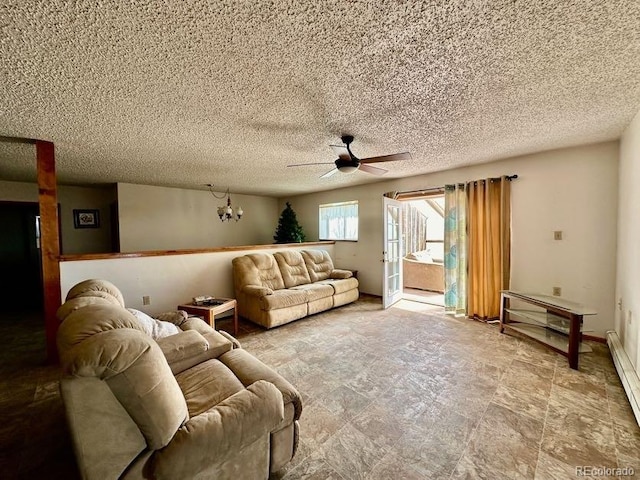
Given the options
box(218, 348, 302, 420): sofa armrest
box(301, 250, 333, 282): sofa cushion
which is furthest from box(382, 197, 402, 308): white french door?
box(218, 348, 302, 420): sofa armrest

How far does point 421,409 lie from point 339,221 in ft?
15.1

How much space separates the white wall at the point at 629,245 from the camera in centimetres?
223

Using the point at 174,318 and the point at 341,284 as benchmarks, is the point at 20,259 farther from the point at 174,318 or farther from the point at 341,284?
the point at 341,284

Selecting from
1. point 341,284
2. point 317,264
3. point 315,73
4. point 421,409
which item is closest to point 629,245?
point 421,409

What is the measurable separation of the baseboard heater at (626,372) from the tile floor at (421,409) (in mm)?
85

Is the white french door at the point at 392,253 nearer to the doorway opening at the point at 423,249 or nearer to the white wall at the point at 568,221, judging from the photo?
the doorway opening at the point at 423,249

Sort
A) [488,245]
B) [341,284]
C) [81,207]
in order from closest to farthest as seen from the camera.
Result: [488,245], [341,284], [81,207]

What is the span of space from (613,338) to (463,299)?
5.16ft

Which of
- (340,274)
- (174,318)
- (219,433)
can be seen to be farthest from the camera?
(340,274)

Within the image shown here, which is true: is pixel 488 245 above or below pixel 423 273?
above

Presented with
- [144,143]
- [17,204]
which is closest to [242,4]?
Answer: [144,143]

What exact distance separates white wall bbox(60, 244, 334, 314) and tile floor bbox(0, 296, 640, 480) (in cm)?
100

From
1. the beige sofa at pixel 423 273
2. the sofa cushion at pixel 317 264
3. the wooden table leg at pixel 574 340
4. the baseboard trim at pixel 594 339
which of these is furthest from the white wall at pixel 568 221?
the sofa cushion at pixel 317 264

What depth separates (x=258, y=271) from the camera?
4289 mm
